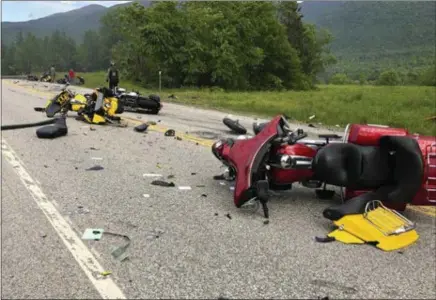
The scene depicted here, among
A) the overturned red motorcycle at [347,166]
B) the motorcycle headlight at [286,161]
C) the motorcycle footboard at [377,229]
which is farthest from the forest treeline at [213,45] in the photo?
the motorcycle footboard at [377,229]

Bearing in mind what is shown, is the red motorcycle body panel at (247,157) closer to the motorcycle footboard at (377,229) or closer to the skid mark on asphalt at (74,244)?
the motorcycle footboard at (377,229)

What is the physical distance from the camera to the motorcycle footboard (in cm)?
390

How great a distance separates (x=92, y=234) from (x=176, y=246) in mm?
755

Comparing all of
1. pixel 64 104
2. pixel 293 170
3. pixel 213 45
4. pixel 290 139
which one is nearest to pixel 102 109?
pixel 64 104

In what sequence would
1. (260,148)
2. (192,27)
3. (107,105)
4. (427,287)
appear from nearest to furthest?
(427,287)
(260,148)
(107,105)
(192,27)

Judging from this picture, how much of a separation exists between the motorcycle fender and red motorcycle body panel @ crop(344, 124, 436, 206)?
0.39 metres

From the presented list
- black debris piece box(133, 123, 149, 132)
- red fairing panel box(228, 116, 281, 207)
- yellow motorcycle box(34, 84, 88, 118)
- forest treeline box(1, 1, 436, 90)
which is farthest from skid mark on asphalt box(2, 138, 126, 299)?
forest treeline box(1, 1, 436, 90)

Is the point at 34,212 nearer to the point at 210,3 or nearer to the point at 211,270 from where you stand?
the point at 211,270

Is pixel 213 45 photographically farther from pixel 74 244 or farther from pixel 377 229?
pixel 74 244

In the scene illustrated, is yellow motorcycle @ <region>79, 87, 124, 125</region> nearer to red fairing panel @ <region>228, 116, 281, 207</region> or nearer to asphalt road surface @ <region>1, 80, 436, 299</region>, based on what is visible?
asphalt road surface @ <region>1, 80, 436, 299</region>

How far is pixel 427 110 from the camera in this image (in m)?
18.6

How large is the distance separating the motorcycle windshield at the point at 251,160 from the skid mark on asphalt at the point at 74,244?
1612mm

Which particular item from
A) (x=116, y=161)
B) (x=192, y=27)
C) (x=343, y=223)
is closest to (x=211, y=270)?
(x=343, y=223)

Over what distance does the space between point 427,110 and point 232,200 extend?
52.0ft
